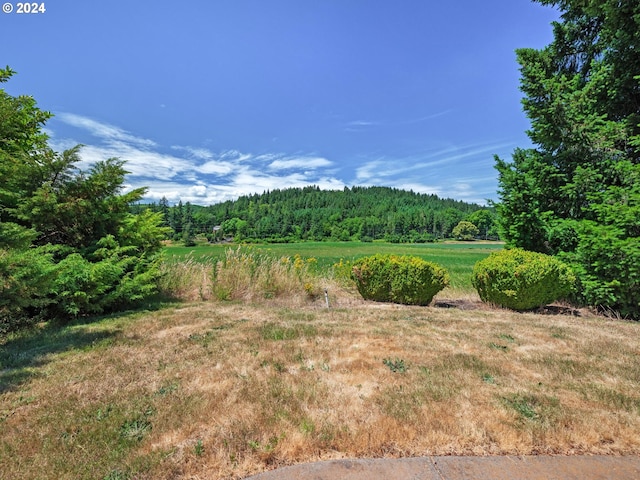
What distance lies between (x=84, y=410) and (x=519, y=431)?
11.1 ft

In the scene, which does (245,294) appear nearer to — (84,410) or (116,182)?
(116,182)

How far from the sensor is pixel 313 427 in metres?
2.28

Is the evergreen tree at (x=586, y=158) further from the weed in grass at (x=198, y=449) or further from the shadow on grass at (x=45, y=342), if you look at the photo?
the shadow on grass at (x=45, y=342)

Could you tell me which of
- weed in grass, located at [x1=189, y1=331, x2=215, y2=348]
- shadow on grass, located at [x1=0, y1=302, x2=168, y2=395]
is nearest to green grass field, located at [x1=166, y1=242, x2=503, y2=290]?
shadow on grass, located at [x1=0, y1=302, x2=168, y2=395]

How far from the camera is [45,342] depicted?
14.3ft

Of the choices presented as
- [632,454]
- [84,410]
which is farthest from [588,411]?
[84,410]

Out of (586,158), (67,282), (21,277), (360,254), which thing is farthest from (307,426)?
(360,254)

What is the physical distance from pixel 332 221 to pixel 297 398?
10188 cm

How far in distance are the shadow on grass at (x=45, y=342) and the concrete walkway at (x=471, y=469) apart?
309 cm

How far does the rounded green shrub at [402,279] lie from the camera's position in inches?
295

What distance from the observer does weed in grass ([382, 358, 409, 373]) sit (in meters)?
3.33

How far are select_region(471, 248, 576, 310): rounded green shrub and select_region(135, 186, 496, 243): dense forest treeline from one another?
2677 inches

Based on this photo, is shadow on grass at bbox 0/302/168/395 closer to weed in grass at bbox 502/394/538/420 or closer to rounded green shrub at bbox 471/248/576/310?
weed in grass at bbox 502/394/538/420

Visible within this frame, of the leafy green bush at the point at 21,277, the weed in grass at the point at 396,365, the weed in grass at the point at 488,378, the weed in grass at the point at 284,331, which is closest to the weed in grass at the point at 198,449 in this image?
the weed in grass at the point at 396,365
